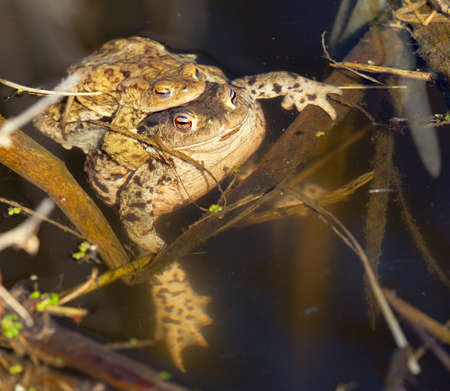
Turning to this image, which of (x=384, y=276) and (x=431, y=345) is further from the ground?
(x=431, y=345)

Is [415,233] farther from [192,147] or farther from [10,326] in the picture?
[10,326]

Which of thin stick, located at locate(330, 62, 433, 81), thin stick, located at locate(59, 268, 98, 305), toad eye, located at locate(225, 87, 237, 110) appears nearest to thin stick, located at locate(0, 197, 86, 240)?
thin stick, located at locate(59, 268, 98, 305)

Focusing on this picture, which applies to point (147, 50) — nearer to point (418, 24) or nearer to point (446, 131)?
point (418, 24)

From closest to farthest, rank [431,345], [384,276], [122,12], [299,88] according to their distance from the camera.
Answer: [431,345] < [384,276] < [299,88] < [122,12]

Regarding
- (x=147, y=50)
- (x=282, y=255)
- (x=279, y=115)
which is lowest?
(x=282, y=255)

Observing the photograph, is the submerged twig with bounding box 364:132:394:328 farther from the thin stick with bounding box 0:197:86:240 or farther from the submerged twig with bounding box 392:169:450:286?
the thin stick with bounding box 0:197:86:240

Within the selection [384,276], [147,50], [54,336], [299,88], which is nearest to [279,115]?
[299,88]

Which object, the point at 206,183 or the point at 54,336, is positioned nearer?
the point at 54,336
